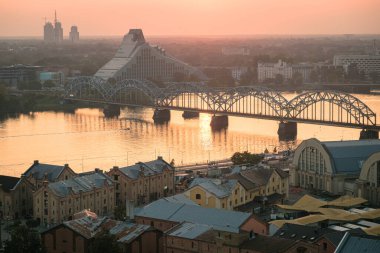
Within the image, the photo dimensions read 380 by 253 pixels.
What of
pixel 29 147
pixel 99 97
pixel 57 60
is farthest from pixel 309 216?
pixel 57 60

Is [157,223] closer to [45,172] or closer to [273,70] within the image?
[45,172]

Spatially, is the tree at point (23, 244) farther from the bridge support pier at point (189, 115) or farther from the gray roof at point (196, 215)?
the bridge support pier at point (189, 115)

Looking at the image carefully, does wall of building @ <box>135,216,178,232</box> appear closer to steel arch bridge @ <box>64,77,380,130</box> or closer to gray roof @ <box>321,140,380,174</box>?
gray roof @ <box>321,140,380,174</box>

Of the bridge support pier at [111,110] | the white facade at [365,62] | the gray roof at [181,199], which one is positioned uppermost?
the white facade at [365,62]

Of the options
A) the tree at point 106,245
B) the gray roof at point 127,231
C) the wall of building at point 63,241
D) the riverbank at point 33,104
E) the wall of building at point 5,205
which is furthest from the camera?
the riverbank at point 33,104

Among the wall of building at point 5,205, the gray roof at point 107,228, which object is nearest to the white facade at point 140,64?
the wall of building at point 5,205

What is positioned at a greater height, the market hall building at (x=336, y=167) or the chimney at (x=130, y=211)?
the market hall building at (x=336, y=167)
